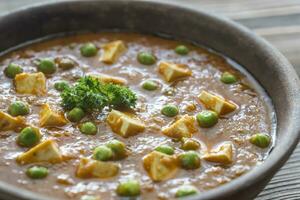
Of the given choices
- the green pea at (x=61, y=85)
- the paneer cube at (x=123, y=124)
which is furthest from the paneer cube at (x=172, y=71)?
the green pea at (x=61, y=85)

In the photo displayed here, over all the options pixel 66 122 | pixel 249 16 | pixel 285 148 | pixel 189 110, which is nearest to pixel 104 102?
pixel 66 122

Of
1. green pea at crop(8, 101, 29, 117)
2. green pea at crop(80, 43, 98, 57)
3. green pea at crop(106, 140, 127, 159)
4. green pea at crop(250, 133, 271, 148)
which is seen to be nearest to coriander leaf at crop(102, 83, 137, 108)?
green pea at crop(106, 140, 127, 159)

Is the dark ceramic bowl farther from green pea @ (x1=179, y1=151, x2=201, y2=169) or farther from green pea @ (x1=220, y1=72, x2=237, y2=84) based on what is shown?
green pea @ (x1=179, y1=151, x2=201, y2=169)

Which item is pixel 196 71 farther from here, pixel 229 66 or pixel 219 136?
pixel 219 136

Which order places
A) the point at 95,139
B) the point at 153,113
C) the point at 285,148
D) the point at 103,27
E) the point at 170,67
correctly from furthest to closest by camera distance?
the point at 103,27, the point at 170,67, the point at 153,113, the point at 95,139, the point at 285,148

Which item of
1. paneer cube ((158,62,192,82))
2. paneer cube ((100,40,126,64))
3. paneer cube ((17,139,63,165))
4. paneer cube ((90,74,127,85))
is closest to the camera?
paneer cube ((17,139,63,165))

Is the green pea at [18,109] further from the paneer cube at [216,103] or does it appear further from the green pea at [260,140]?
the green pea at [260,140]

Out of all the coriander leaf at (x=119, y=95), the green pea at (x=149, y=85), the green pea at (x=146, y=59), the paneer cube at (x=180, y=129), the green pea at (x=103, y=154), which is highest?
the green pea at (x=146, y=59)
